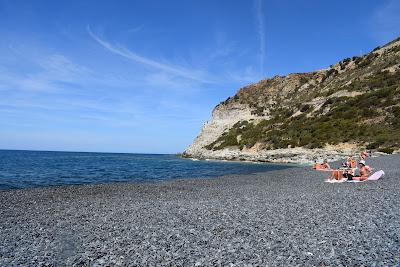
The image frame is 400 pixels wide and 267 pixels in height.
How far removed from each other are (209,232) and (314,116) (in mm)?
70679

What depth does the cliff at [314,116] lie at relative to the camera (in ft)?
196

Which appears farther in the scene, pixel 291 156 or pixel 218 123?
pixel 218 123

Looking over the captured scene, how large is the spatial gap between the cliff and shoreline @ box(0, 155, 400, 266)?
4192 cm

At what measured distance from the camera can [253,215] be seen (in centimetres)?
1328

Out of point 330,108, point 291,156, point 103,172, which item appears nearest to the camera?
point 103,172

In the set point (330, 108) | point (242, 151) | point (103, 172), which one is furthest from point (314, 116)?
point (103, 172)

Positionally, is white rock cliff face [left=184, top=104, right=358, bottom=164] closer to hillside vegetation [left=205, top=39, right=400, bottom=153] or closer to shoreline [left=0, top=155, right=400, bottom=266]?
hillside vegetation [left=205, top=39, right=400, bottom=153]

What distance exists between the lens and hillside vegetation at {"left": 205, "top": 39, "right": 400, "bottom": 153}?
61.0 meters

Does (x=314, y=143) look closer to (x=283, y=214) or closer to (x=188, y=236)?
(x=283, y=214)

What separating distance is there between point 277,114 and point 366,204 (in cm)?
8014

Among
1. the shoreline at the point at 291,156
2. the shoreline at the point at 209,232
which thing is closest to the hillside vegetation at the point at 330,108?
the shoreline at the point at 291,156

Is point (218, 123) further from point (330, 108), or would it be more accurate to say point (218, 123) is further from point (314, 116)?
point (330, 108)

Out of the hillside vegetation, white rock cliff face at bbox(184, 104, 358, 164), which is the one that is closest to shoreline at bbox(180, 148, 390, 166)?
white rock cliff face at bbox(184, 104, 358, 164)

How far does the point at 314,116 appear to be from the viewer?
7688 centimetres
